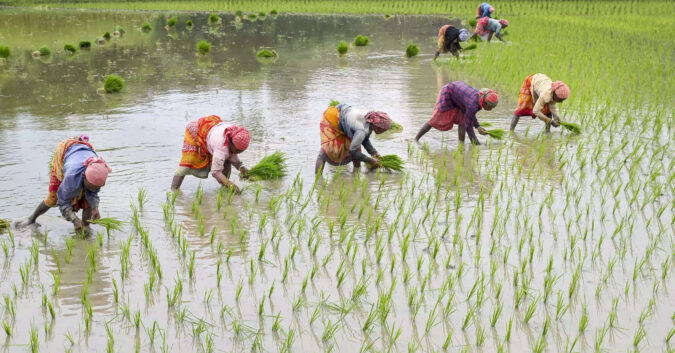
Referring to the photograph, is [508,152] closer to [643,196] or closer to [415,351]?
[643,196]

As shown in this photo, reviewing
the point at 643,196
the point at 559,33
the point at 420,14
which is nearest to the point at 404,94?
the point at 643,196

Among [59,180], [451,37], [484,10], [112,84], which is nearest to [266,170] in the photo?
[59,180]

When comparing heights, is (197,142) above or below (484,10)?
below

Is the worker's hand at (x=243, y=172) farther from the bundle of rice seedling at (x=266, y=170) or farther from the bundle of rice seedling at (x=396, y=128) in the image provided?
the bundle of rice seedling at (x=396, y=128)

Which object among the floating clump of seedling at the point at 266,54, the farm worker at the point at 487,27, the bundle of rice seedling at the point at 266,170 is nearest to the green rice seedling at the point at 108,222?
the bundle of rice seedling at the point at 266,170

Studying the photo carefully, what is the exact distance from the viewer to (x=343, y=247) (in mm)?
4367

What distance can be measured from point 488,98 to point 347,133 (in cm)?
141

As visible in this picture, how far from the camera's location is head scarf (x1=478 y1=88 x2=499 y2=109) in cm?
620

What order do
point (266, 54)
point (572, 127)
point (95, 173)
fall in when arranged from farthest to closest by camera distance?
point (266, 54) → point (572, 127) → point (95, 173)

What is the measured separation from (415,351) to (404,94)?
22.3 feet

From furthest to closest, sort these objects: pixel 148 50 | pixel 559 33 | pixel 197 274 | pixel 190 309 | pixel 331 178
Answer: pixel 559 33 < pixel 148 50 < pixel 331 178 < pixel 197 274 < pixel 190 309

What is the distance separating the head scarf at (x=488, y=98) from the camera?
6.20 m

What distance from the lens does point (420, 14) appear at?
2412 cm

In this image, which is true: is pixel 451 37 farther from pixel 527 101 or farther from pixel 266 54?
pixel 527 101
